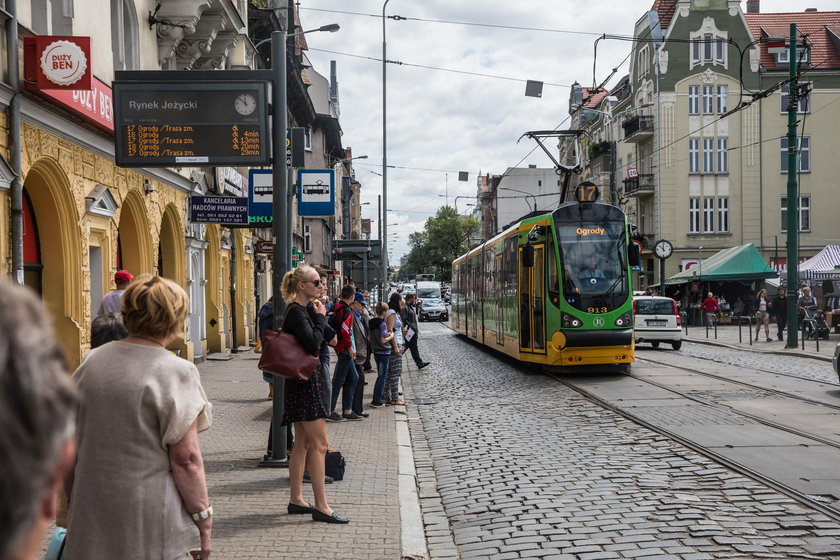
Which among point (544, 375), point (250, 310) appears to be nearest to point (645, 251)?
point (250, 310)

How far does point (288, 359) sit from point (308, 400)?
349 millimetres

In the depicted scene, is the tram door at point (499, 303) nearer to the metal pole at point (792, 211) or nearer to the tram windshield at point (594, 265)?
the tram windshield at point (594, 265)

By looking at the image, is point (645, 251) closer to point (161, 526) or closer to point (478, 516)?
point (478, 516)

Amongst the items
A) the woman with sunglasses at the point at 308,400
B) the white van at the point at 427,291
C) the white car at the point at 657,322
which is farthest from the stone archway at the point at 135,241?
the white van at the point at 427,291

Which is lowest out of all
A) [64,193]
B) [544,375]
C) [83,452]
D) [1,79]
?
[544,375]

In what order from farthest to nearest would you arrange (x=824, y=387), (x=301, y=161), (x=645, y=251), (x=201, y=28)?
(x=645, y=251), (x=201, y=28), (x=824, y=387), (x=301, y=161)

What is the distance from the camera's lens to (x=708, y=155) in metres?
53.5

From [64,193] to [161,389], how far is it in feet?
34.2

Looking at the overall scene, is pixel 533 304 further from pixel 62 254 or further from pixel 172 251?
pixel 62 254

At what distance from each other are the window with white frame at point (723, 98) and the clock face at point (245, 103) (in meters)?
48.8

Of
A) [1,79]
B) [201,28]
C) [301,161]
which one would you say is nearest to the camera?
[1,79]

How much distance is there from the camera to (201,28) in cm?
2039

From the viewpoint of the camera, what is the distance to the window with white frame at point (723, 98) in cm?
5338

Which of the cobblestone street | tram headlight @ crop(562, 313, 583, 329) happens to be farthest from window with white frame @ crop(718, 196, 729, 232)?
the cobblestone street
